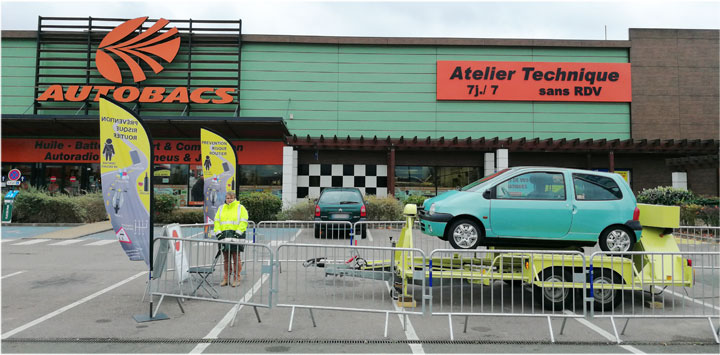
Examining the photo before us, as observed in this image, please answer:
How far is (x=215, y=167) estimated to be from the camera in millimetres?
10547

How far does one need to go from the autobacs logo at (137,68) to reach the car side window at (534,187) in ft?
61.3

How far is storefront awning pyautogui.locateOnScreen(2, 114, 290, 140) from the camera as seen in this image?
19.9 m

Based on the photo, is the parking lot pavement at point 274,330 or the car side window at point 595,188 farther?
the car side window at point 595,188

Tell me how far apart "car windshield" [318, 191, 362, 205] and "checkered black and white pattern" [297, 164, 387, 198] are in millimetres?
8463

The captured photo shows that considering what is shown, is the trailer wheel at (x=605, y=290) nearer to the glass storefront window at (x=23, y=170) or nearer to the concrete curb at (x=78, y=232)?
the concrete curb at (x=78, y=232)

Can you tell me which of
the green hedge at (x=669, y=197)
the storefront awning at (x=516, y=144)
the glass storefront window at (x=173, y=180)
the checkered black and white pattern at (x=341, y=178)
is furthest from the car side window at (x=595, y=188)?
the glass storefront window at (x=173, y=180)

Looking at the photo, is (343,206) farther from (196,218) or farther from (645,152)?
(645,152)

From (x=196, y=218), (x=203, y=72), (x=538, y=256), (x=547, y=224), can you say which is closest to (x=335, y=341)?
(x=538, y=256)

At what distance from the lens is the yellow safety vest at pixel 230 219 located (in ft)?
24.3

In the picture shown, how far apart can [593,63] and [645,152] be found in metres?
5.38

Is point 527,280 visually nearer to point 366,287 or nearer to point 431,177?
point 366,287

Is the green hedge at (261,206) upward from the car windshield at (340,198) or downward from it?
downward

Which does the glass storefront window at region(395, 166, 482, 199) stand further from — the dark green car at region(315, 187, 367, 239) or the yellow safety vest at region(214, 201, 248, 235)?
the yellow safety vest at region(214, 201, 248, 235)

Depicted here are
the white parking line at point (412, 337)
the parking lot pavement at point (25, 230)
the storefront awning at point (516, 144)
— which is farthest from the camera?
the storefront awning at point (516, 144)
